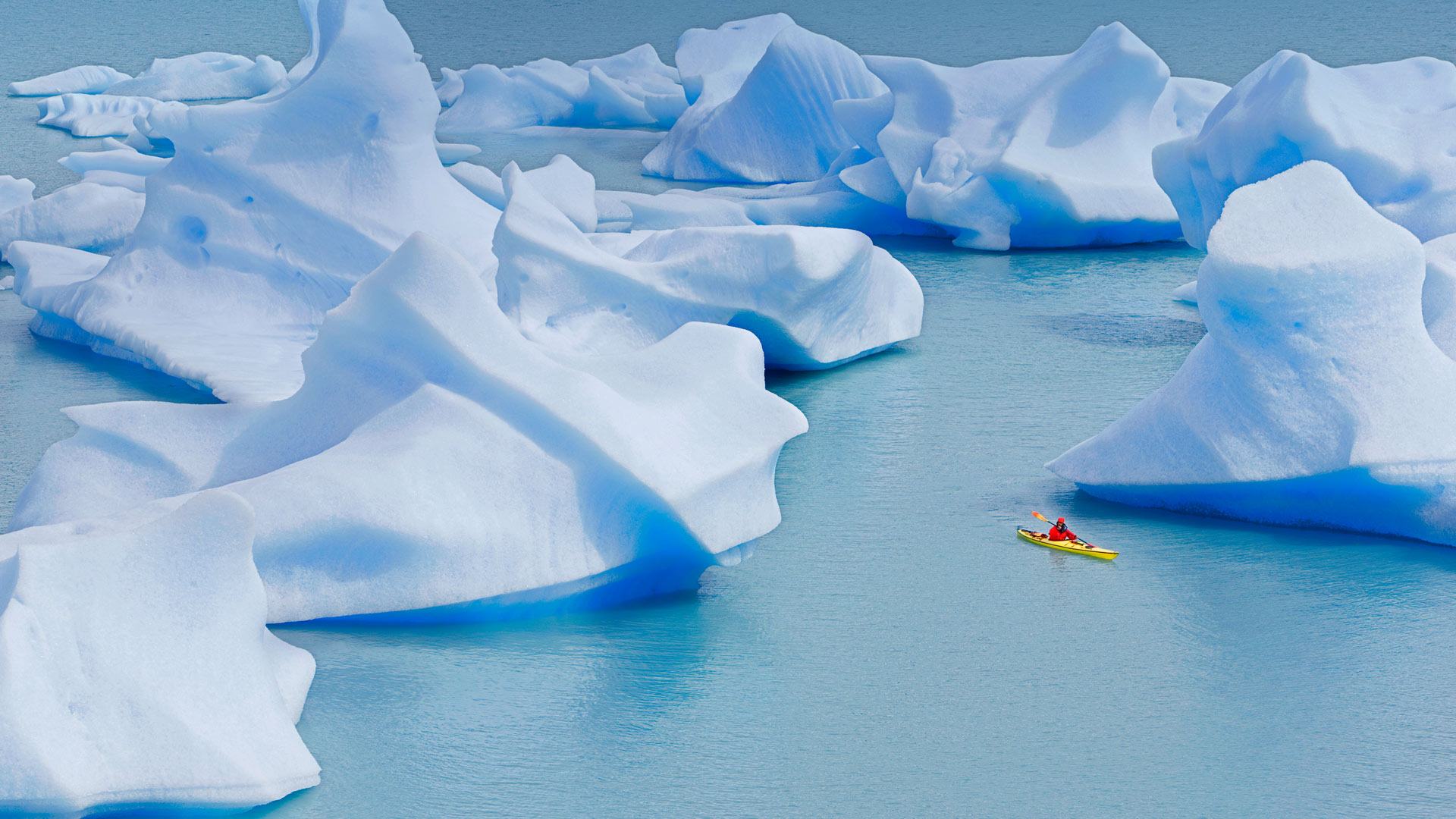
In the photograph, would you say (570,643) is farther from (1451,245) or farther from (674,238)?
(1451,245)

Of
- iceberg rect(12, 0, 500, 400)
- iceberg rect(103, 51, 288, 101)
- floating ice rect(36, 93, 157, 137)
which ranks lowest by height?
iceberg rect(103, 51, 288, 101)

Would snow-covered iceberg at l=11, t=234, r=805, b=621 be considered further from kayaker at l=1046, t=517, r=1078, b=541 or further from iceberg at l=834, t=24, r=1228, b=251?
iceberg at l=834, t=24, r=1228, b=251

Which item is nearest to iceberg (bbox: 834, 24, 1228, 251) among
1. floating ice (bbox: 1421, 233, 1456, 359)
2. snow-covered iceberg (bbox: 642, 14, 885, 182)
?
snow-covered iceberg (bbox: 642, 14, 885, 182)

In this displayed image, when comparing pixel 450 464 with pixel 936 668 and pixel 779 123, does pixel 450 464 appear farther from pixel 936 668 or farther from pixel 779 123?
pixel 779 123

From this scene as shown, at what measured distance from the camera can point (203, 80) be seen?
14.2 meters

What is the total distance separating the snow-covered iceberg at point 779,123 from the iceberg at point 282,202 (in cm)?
354

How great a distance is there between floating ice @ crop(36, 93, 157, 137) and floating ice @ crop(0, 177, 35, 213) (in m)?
3.44

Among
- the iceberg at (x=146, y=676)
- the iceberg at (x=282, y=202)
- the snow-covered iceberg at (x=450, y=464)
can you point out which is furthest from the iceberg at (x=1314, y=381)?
the iceberg at (x=282, y=202)

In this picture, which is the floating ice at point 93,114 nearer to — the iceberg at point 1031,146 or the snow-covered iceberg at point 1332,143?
the iceberg at point 1031,146

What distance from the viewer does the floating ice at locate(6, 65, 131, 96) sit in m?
14.7

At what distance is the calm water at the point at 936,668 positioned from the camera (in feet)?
9.02

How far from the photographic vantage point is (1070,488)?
4418mm

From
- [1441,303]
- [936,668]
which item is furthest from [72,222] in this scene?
[1441,303]

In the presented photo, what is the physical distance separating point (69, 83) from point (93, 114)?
251cm
